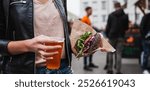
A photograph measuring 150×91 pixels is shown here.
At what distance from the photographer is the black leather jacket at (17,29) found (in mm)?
1834

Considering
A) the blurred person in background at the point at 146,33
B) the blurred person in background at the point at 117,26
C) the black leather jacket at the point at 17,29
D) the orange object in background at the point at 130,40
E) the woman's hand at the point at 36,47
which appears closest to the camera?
the woman's hand at the point at 36,47

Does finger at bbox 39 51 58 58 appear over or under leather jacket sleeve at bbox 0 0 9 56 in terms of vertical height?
under

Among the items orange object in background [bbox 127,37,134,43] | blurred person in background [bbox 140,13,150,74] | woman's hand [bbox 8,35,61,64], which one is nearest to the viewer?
woman's hand [bbox 8,35,61,64]

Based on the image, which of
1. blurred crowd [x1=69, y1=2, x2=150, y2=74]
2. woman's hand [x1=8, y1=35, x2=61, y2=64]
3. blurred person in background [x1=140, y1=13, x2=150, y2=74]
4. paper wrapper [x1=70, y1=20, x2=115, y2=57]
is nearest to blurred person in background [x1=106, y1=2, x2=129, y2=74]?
blurred crowd [x1=69, y1=2, x2=150, y2=74]

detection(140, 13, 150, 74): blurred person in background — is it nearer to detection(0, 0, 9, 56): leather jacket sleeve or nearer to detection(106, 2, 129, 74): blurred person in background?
detection(106, 2, 129, 74): blurred person in background

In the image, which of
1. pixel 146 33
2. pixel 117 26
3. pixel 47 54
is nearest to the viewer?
pixel 47 54

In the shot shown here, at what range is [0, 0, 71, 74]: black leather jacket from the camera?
1834 mm

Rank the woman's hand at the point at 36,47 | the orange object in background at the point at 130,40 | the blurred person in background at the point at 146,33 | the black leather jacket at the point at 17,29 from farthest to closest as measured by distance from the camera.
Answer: the orange object in background at the point at 130,40 < the blurred person in background at the point at 146,33 < the black leather jacket at the point at 17,29 < the woman's hand at the point at 36,47

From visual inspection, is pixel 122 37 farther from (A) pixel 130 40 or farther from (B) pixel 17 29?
(B) pixel 17 29

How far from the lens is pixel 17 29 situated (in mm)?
1848

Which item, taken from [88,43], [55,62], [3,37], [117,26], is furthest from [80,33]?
[117,26]

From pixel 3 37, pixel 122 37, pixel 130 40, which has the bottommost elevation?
pixel 130 40

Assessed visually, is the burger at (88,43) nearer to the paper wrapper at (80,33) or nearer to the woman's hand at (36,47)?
the paper wrapper at (80,33)

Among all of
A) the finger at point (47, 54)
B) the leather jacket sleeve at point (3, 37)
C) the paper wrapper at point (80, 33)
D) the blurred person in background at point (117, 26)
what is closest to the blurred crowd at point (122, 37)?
the blurred person in background at point (117, 26)
